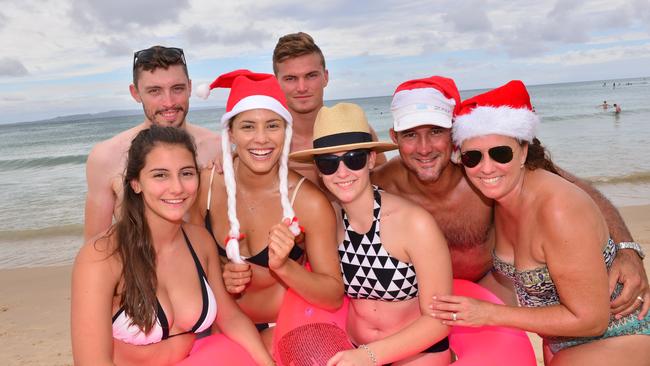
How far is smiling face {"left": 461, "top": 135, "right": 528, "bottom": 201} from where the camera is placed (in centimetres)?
277

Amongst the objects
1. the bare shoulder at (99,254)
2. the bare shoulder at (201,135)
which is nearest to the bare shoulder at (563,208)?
the bare shoulder at (99,254)

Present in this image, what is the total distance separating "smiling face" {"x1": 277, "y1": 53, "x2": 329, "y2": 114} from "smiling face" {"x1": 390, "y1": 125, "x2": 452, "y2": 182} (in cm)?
164

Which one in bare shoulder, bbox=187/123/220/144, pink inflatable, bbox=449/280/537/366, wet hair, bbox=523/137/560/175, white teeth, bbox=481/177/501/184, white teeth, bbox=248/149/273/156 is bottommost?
pink inflatable, bbox=449/280/537/366

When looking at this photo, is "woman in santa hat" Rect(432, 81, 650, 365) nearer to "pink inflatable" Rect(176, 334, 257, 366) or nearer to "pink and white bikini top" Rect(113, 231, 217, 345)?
"pink inflatable" Rect(176, 334, 257, 366)

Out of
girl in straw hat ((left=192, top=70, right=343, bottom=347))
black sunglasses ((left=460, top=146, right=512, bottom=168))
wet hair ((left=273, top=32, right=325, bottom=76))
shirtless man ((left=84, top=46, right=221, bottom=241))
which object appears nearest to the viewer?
black sunglasses ((left=460, top=146, right=512, bottom=168))

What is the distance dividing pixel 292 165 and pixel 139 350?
2.33m

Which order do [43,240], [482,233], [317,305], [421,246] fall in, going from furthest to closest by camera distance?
[43,240] → [482,233] → [317,305] → [421,246]

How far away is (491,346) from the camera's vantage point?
2965 mm

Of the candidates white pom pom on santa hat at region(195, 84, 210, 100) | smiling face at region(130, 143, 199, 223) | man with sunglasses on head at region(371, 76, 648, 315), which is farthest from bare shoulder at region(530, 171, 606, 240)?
white pom pom on santa hat at region(195, 84, 210, 100)

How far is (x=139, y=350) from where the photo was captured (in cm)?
279

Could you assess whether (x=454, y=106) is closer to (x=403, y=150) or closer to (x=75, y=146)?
(x=403, y=150)

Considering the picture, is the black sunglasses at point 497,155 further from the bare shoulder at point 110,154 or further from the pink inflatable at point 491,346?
the bare shoulder at point 110,154

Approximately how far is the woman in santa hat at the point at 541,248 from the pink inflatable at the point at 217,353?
117 centimetres

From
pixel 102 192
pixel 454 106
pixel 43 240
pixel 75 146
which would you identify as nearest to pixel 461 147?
pixel 454 106
